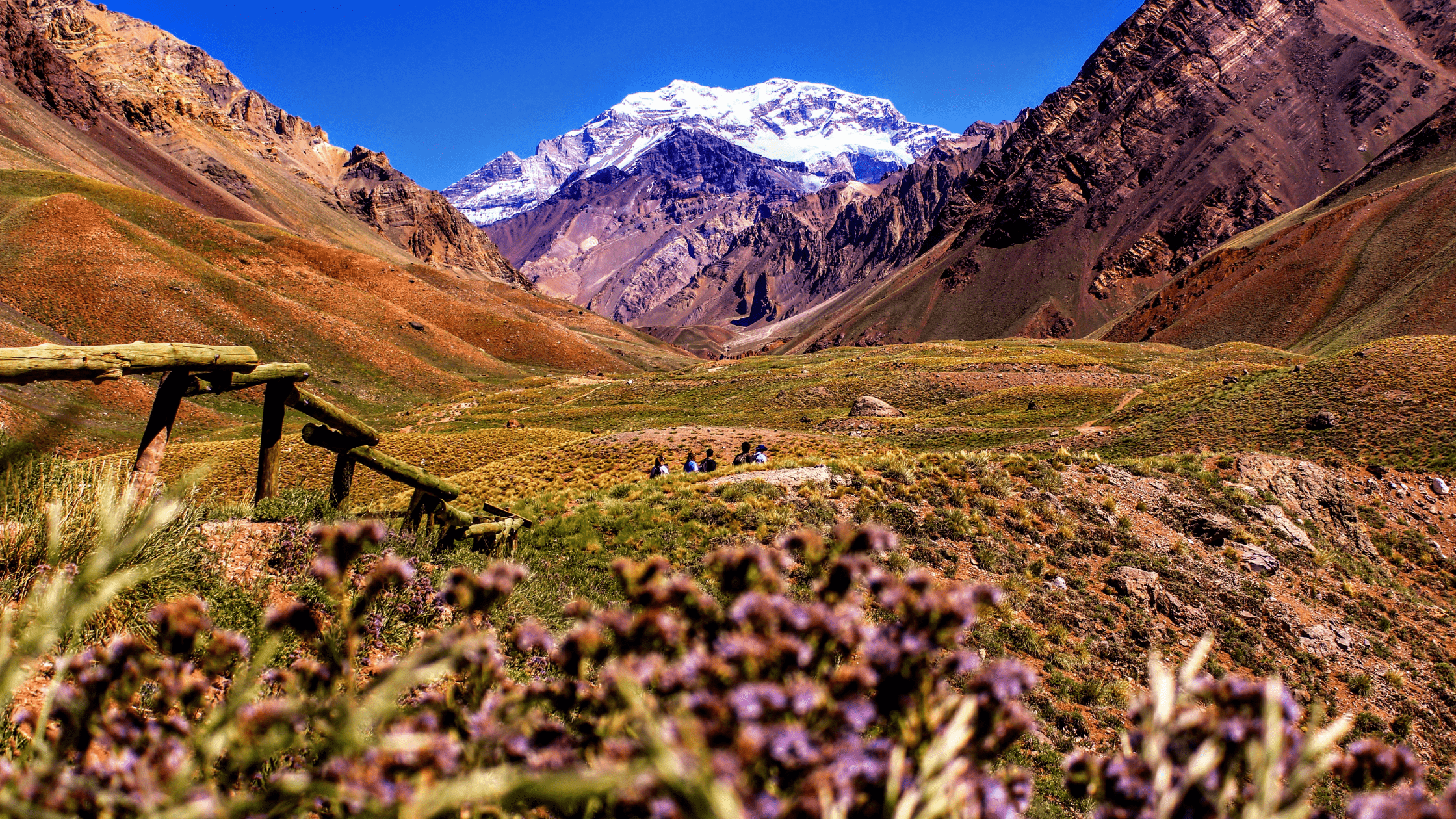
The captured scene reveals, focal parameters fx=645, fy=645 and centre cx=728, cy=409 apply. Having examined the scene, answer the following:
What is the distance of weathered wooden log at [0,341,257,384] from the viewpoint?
15.6 feet

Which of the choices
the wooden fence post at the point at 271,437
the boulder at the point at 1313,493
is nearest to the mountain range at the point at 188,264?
the wooden fence post at the point at 271,437

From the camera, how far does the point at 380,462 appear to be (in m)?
8.87

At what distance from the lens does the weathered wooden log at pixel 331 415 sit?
333 inches

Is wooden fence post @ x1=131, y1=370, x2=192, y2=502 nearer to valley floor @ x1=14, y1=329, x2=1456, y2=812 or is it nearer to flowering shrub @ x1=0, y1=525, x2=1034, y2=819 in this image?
valley floor @ x1=14, y1=329, x2=1456, y2=812

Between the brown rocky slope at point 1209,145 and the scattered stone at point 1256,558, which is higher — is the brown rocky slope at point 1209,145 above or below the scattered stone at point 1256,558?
above

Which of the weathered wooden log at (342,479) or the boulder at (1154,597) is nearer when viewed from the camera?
the weathered wooden log at (342,479)

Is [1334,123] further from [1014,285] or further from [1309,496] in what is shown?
[1309,496]

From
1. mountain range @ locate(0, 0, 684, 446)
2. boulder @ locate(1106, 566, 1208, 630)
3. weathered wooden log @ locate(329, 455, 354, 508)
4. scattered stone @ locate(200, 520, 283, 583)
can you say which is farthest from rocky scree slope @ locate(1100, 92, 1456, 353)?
scattered stone @ locate(200, 520, 283, 583)

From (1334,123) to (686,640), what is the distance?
256m

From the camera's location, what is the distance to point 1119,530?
15.1 m

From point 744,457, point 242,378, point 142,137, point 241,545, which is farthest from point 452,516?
point 142,137

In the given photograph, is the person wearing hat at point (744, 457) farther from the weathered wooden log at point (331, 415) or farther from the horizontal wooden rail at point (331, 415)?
the weathered wooden log at point (331, 415)

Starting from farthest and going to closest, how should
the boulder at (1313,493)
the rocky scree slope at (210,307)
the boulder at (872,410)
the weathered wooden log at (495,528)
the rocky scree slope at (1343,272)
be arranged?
the rocky scree slope at (1343,272), the boulder at (872,410), the rocky scree slope at (210,307), the boulder at (1313,493), the weathered wooden log at (495,528)

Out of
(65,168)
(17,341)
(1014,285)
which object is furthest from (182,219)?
(1014,285)
